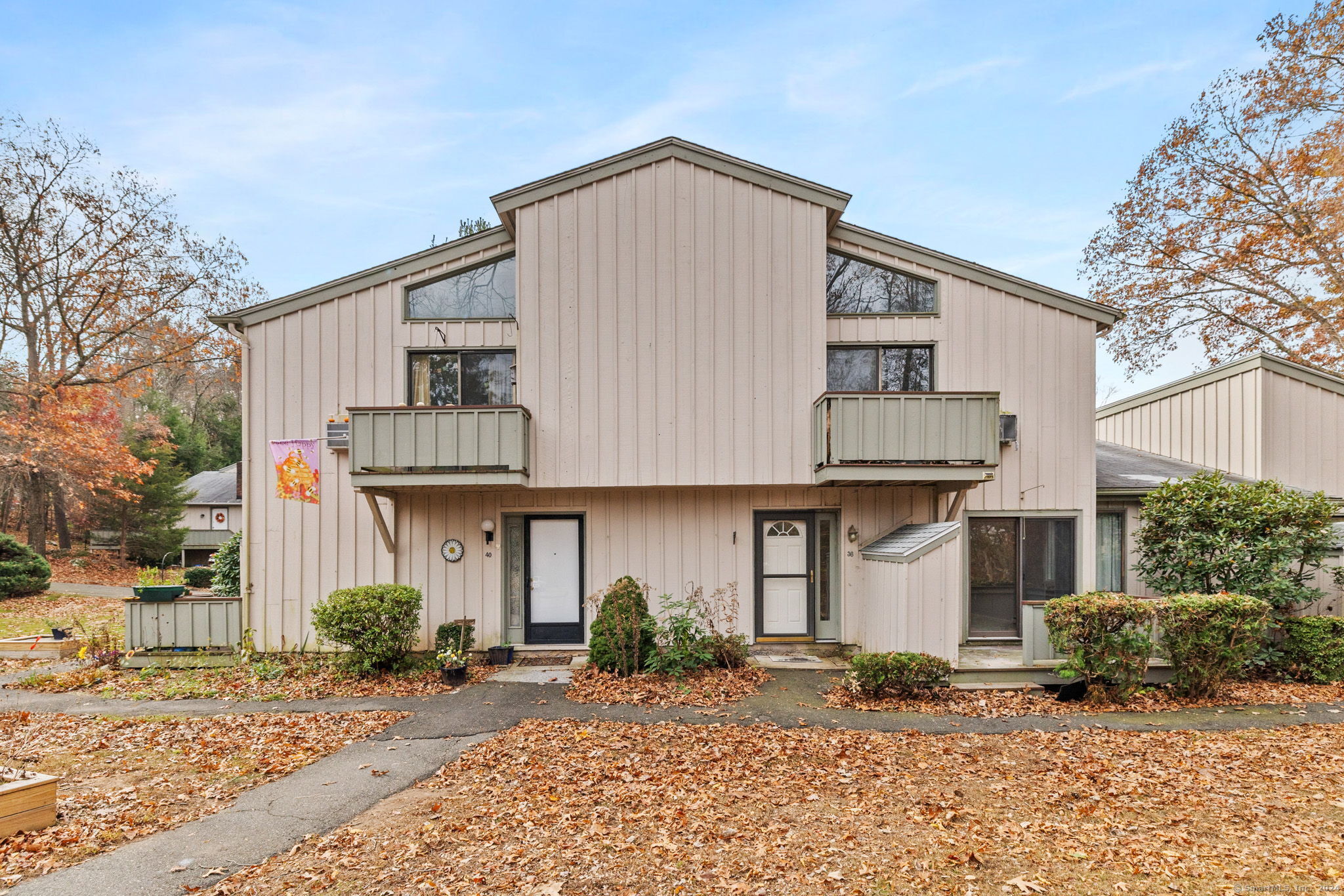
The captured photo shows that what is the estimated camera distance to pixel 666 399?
9.70m

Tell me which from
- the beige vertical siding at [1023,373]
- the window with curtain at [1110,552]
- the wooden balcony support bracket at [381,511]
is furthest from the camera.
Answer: the window with curtain at [1110,552]

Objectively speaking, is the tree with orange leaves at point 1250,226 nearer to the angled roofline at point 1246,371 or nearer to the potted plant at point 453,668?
the angled roofline at point 1246,371

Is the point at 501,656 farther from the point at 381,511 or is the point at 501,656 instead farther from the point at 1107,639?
the point at 1107,639

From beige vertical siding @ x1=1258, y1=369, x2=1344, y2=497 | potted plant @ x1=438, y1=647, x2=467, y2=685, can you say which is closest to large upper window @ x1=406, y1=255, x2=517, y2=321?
potted plant @ x1=438, y1=647, x2=467, y2=685

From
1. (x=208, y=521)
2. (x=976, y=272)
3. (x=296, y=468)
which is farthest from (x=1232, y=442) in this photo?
(x=208, y=521)

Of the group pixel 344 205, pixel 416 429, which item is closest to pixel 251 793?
pixel 416 429

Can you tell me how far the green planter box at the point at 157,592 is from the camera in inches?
385

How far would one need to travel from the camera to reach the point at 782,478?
9.66 meters

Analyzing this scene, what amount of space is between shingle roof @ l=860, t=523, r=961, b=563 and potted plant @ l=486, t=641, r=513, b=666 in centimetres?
571

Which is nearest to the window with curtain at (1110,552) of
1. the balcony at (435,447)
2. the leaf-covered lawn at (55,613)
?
the balcony at (435,447)

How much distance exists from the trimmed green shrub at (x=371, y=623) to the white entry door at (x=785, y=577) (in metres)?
5.37

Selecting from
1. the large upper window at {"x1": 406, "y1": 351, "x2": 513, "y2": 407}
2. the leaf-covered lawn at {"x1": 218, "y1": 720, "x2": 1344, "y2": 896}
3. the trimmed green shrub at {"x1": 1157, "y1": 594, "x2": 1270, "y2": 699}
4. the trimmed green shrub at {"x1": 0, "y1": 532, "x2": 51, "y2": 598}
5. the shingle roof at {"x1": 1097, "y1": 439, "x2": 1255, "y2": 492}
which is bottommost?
the trimmed green shrub at {"x1": 0, "y1": 532, "x2": 51, "y2": 598}

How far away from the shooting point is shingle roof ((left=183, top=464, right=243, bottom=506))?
83.2 ft

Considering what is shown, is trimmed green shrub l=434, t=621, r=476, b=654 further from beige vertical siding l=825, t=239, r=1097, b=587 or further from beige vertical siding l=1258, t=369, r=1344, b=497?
beige vertical siding l=1258, t=369, r=1344, b=497
